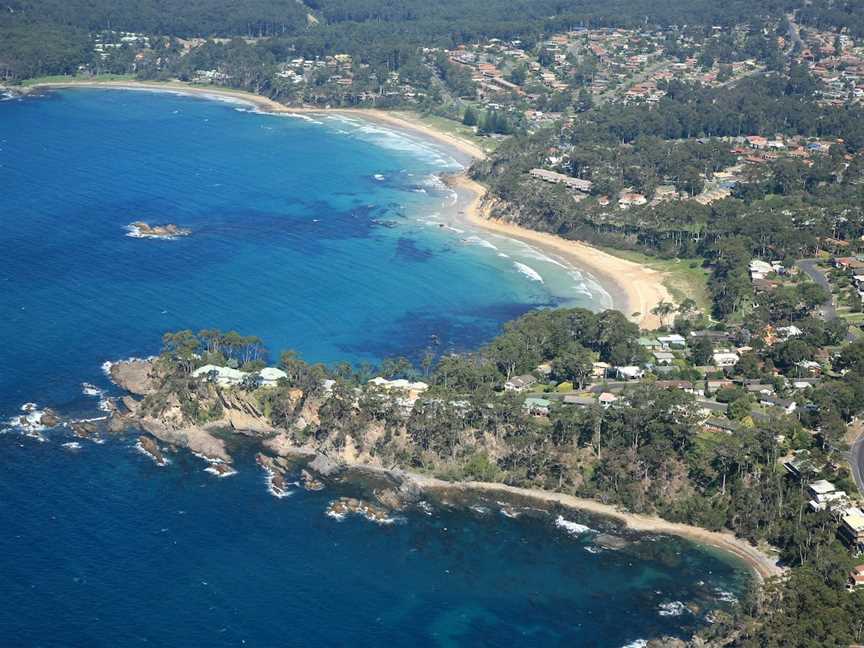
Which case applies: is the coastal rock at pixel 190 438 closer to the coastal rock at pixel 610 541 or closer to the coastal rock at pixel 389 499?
the coastal rock at pixel 389 499

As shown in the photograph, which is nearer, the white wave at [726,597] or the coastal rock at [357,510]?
the white wave at [726,597]

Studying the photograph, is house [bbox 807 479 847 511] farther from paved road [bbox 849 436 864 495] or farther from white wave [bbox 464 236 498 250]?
white wave [bbox 464 236 498 250]

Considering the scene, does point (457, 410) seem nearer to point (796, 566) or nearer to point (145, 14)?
point (796, 566)

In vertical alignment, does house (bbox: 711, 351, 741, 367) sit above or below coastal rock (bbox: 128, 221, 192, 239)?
above

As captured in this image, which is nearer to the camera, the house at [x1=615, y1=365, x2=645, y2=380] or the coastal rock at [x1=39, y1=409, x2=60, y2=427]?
the coastal rock at [x1=39, y1=409, x2=60, y2=427]

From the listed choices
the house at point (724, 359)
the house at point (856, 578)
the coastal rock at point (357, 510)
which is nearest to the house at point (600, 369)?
the house at point (724, 359)

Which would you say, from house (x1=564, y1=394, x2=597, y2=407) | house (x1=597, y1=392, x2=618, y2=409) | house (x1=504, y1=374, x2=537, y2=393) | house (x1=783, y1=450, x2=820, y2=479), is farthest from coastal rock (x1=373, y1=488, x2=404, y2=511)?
house (x1=783, y1=450, x2=820, y2=479)
